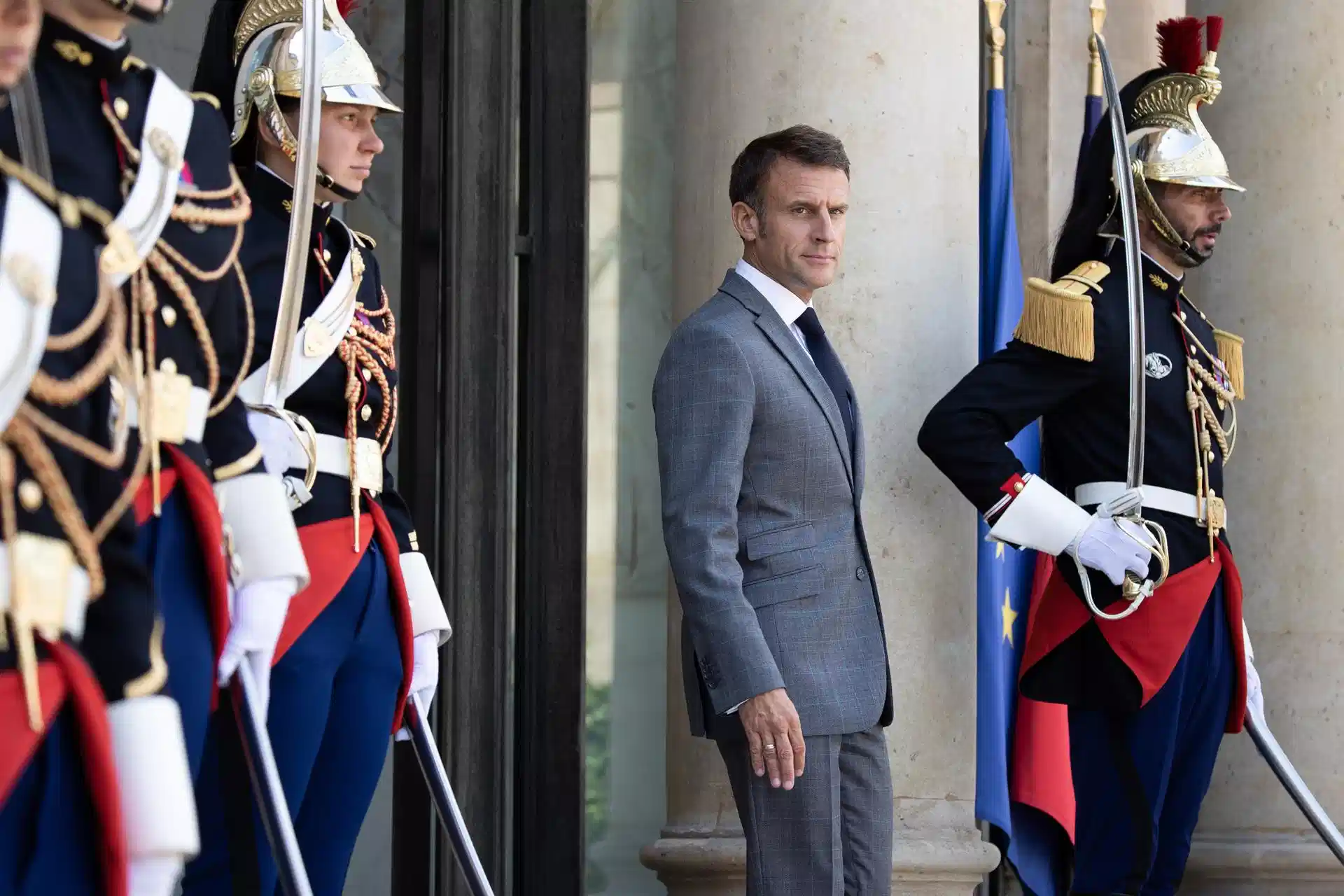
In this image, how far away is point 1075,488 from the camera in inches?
203

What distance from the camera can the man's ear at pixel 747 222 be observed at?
172 inches

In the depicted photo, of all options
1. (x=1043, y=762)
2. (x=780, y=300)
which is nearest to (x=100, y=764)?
(x=780, y=300)

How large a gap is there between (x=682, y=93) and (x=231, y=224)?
2.59m

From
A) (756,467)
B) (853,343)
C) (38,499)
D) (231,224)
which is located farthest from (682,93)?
(38,499)

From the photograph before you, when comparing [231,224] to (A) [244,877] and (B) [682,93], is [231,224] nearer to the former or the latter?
(A) [244,877]

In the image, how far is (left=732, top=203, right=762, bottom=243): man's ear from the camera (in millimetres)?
4371

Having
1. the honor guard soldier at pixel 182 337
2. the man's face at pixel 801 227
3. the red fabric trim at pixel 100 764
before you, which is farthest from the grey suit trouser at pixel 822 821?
the red fabric trim at pixel 100 764

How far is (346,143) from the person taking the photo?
3.95 metres

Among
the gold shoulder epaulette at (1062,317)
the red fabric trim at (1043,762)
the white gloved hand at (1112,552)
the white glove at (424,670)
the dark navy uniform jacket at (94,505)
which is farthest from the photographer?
the red fabric trim at (1043,762)

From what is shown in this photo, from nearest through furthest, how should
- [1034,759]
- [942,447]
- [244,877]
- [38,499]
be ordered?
1. [38,499]
2. [244,877]
3. [942,447]
4. [1034,759]

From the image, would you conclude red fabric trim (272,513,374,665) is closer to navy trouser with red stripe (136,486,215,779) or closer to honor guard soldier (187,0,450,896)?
honor guard soldier (187,0,450,896)

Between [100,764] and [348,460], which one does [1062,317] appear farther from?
[100,764]

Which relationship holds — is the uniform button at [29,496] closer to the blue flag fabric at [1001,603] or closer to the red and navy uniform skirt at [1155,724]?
the red and navy uniform skirt at [1155,724]

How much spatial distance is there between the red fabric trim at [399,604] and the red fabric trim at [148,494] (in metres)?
1.08
